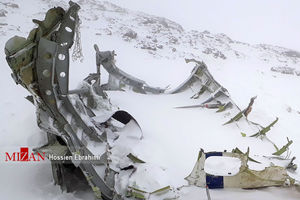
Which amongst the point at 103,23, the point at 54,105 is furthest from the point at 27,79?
the point at 103,23

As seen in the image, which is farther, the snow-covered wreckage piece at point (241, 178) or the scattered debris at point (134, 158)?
the scattered debris at point (134, 158)

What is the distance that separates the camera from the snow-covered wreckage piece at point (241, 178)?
277cm

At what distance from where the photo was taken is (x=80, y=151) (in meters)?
2.80

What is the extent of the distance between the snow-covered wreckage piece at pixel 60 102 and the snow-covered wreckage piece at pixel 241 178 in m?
1.02

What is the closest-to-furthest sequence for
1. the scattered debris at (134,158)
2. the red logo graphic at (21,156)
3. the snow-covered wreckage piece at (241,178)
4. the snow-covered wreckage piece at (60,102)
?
the snow-covered wreckage piece at (60,102) → the snow-covered wreckage piece at (241,178) → the scattered debris at (134,158) → the red logo graphic at (21,156)

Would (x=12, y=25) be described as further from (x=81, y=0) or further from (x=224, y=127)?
(x=81, y=0)

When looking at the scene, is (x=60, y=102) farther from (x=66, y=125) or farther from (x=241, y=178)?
(x=241, y=178)

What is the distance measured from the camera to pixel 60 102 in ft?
9.57

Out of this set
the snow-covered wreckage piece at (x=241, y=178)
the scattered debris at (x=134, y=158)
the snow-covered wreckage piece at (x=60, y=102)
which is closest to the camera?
the snow-covered wreckage piece at (x=60, y=102)

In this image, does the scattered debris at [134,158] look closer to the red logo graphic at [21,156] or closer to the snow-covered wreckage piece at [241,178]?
the snow-covered wreckage piece at [241,178]

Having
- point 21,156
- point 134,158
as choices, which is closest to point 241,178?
point 134,158

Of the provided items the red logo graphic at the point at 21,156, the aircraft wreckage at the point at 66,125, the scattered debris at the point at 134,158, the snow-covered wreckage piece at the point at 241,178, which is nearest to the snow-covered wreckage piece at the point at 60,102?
the aircraft wreckage at the point at 66,125

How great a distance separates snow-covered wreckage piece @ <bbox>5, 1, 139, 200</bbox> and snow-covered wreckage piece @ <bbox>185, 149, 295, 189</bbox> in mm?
1023

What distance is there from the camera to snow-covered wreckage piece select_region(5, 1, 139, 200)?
250 cm
